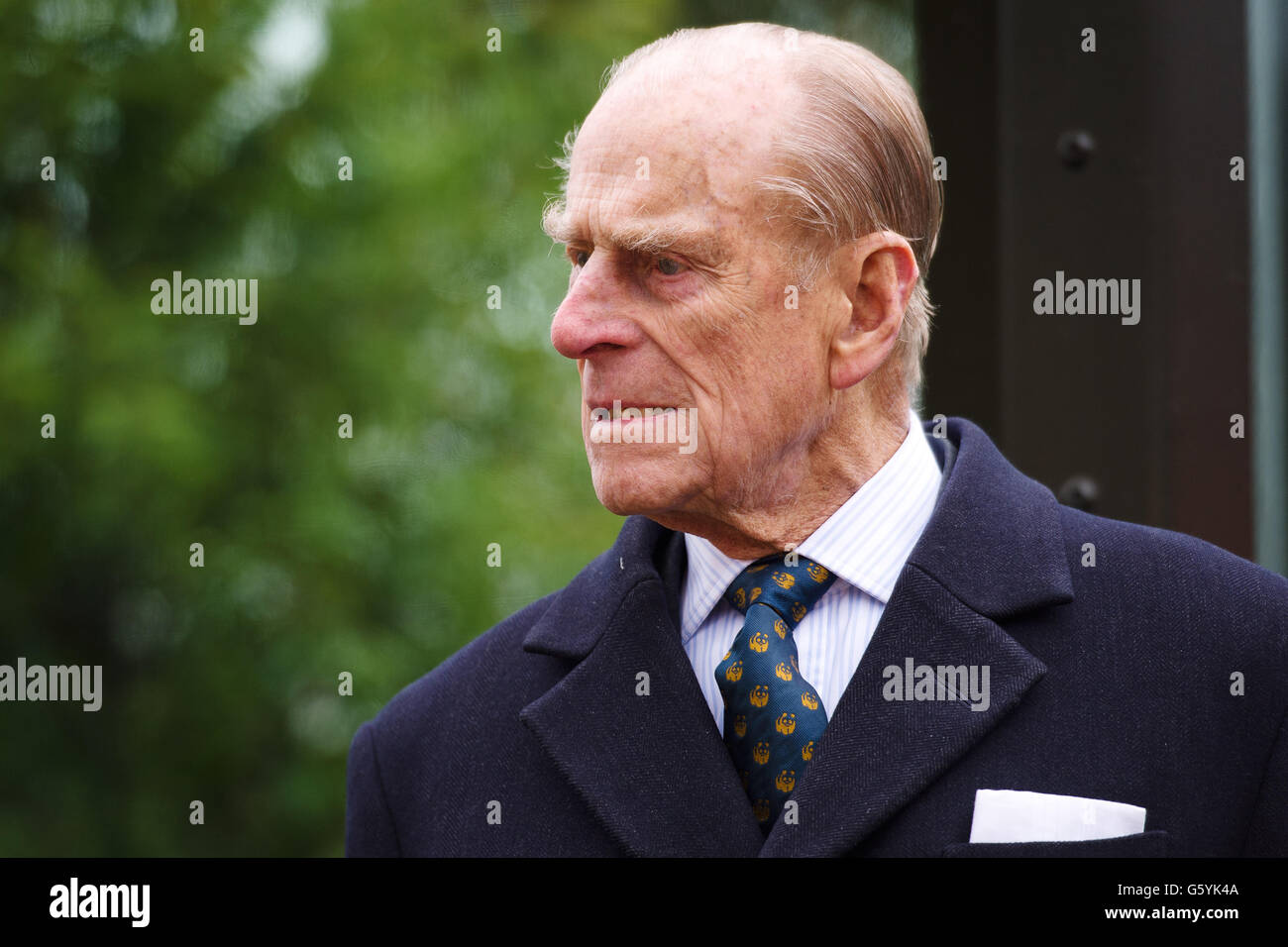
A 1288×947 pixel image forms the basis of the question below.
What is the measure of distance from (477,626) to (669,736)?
3364mm

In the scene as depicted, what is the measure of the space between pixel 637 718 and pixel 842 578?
353 mm

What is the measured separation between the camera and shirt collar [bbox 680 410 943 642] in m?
1.94

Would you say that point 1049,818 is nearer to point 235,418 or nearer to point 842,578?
point 842,578

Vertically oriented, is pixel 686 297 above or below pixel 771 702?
above

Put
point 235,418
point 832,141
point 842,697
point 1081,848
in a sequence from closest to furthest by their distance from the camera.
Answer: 1. point 1081,848
2. point 842,697
3. point 832,141
4. point 235,418

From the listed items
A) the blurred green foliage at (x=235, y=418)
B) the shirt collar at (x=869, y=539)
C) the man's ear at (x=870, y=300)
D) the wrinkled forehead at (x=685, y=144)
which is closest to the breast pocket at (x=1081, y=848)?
the shirt collar at (x=869, y=539)

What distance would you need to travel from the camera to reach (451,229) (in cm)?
531

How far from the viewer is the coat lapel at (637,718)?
71.6 inches

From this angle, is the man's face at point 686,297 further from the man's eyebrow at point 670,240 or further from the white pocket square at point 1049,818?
the white pocket square at point 1049,818

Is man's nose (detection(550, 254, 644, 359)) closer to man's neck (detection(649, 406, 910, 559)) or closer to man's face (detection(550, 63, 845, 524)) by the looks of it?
man's face (detection(550, 63, 845, 524))

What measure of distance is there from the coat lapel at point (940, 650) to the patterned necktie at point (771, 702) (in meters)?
0.05

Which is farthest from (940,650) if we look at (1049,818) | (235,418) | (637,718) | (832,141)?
(235,418)

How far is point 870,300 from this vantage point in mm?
1984
